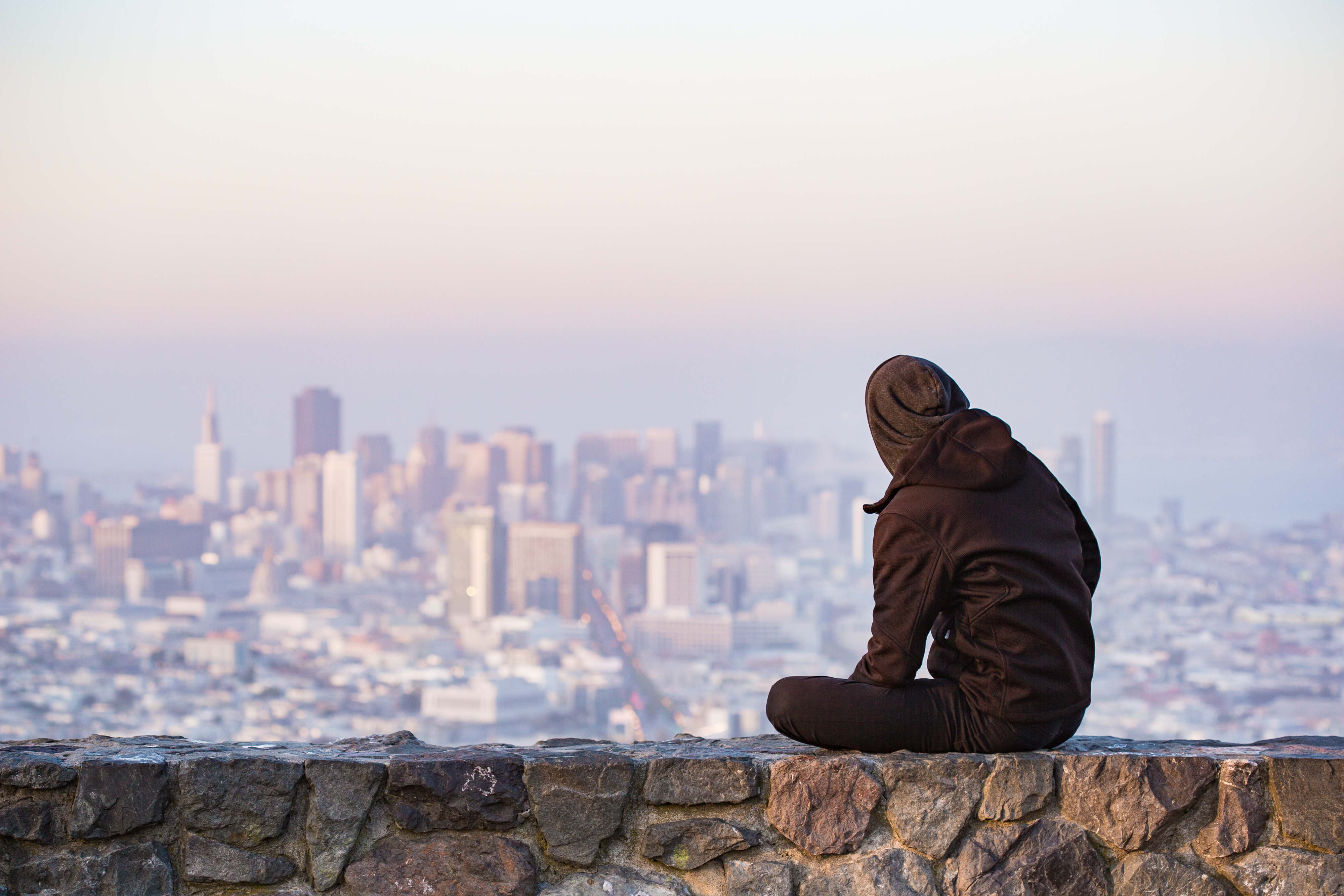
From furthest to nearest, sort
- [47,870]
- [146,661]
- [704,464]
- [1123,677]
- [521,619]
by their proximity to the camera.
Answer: [704,464] < [521,619] < [146,661] < [1123,677] < [47,870]

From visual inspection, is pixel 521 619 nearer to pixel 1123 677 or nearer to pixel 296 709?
pixel 296 709

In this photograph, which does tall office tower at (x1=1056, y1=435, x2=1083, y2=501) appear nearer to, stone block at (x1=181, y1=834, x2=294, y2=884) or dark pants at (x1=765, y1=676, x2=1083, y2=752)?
→ dark pants at (x1=765, y1=676, x2=1083, y2=752)

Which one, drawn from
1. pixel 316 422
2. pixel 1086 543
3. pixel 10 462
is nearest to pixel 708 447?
pixel 316 422

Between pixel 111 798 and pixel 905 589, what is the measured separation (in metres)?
1.32

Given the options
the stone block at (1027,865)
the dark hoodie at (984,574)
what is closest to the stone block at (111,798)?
the dark hoodie at (984,574)

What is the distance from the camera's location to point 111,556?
58.8 metres

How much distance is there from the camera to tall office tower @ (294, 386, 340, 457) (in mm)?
84438

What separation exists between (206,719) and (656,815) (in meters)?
42.7

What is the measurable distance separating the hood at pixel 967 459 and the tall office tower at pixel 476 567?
56.9 meters

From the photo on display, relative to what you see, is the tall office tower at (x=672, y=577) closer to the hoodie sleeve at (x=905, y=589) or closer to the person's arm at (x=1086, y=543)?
the person's arm at (x=1086, y=543)

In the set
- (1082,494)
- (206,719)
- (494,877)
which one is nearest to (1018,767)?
(494,877)

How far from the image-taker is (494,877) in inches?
79.9

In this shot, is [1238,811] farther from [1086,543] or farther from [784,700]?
[784,700]

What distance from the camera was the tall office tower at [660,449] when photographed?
75.3 m
